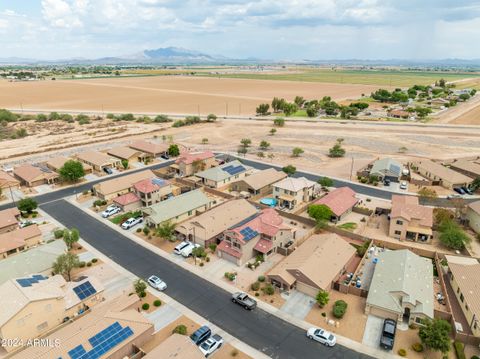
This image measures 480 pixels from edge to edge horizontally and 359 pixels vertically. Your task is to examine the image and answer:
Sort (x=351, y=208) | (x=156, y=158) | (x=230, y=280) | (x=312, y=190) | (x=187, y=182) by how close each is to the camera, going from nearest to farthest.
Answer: (x=230, y=280), (x=351, y=208), (x=312, y=190), (x=187, y=182), (x=156, y=158)

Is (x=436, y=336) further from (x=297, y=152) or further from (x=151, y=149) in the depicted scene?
(x=151, y=149)

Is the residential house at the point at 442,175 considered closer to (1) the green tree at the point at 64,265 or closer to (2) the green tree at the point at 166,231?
(2) the green tree at the point at 166,231

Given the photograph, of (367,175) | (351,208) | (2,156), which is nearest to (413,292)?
(351,208)

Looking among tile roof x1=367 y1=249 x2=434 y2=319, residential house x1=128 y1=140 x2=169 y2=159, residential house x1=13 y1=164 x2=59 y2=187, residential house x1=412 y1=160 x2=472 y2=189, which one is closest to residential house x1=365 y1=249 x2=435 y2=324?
tile roof x1=367 y1=249 x2=434 y2=319

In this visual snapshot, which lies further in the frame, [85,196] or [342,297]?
[85,196]

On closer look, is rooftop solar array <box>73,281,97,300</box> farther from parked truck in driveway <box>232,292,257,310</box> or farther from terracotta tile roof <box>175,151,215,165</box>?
terracotta tile roof <box>175,151,215,165</box>

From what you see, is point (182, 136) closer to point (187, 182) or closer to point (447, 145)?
point (187, 182)
